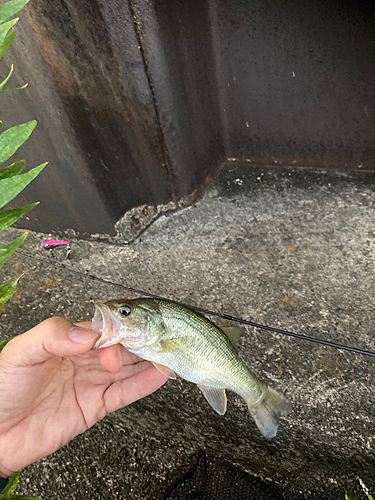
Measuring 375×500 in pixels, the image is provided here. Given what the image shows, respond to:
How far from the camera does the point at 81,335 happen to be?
1.47 metres

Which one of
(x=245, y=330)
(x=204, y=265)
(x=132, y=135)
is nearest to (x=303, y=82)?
(x=132, y=135)

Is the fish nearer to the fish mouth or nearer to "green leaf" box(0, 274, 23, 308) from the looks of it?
the fish mouth

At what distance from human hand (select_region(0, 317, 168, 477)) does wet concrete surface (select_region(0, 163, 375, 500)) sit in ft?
1.62

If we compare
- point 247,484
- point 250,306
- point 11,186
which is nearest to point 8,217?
point 11,186

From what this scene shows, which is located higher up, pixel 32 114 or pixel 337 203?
pixel 32 114

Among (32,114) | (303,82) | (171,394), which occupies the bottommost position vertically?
(171,394)

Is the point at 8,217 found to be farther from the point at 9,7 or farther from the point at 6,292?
the point at 9,7

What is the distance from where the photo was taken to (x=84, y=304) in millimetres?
2697

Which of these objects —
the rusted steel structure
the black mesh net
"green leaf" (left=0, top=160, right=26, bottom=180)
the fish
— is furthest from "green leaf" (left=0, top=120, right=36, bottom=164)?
the black mesh net

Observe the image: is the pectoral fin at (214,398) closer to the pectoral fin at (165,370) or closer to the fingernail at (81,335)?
the pectoral fin at (165,370)

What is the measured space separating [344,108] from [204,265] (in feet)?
4.83

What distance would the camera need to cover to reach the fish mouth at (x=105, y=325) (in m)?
1.49

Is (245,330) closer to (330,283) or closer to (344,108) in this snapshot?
(330,283)

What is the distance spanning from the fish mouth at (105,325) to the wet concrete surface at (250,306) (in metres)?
0.97
